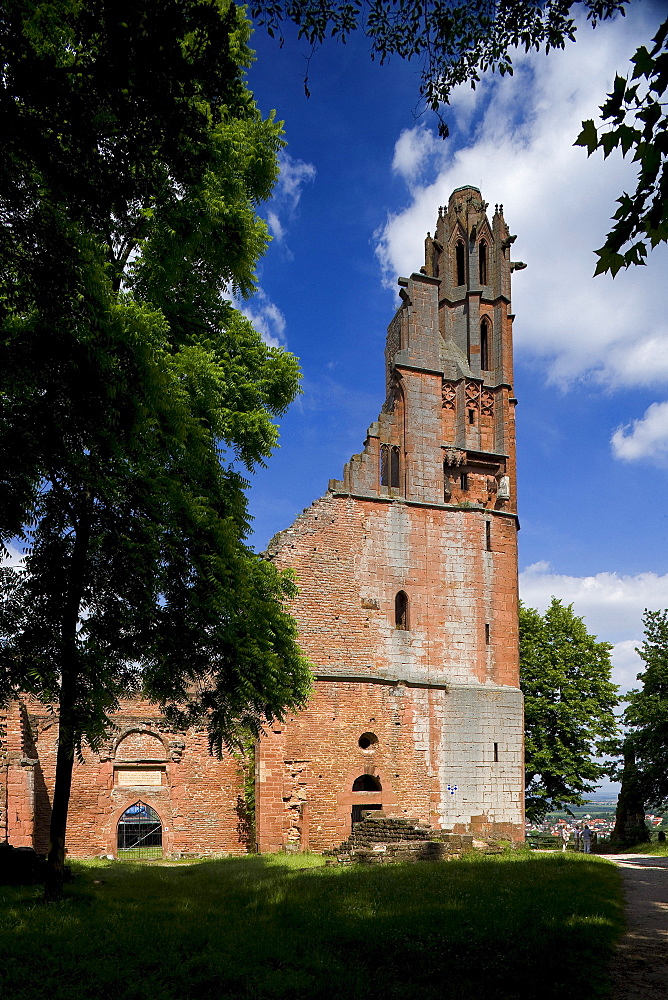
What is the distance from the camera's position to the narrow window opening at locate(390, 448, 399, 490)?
89.1 ft

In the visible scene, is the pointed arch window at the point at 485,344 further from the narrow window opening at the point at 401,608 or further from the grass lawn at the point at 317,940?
the grass lawn at the point at 317,940

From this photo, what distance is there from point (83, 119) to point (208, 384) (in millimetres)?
6069

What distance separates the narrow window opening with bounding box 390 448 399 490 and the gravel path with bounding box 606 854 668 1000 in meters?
14.3

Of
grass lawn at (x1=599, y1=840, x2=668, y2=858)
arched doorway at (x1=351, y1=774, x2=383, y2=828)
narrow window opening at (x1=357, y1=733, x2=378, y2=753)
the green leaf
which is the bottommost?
grass lawn at (x1=599, y1=840, x2=668, y2=858)

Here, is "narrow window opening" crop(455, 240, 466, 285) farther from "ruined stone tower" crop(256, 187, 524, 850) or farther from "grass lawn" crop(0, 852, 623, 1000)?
"grass lawn" crop(0, 852, 623, 1000)

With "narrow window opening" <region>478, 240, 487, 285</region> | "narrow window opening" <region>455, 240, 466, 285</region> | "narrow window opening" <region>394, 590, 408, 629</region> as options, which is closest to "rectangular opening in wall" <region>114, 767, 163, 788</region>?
"narrow window opening" <region>394, 590, 408, 629</region>

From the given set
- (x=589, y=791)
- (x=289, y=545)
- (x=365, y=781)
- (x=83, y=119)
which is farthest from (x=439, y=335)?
(x=83, y=119)

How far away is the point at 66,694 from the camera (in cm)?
1188

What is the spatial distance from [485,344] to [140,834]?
20.3 meters

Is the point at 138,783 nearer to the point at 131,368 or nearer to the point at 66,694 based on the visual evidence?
the point at 66,694

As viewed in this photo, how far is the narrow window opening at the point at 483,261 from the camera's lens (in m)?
31.1

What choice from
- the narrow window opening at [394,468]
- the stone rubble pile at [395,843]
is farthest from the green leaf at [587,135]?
the narrow window opening at [394,468]

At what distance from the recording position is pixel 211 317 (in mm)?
15211

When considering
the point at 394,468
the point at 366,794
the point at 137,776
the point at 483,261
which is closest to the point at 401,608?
the point at 394,468
